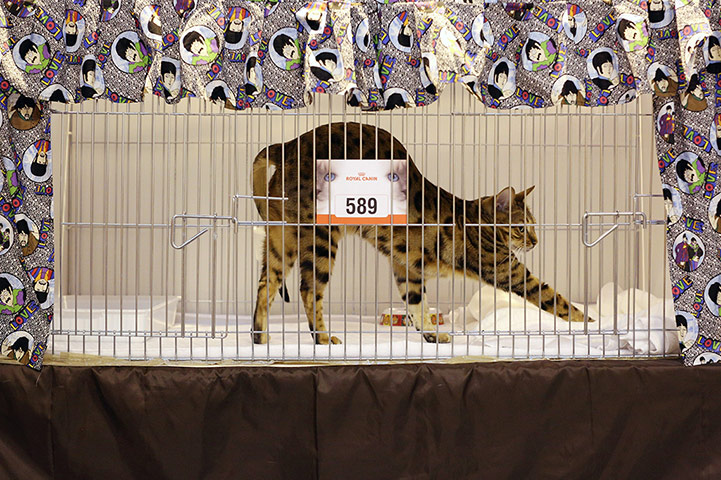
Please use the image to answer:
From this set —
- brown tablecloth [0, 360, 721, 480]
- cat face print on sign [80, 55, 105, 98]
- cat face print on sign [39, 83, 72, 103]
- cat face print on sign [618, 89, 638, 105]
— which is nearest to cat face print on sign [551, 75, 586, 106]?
cat face print on sign [618, 89, 638, 105]

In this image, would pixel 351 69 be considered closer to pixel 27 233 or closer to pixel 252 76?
pixel 252 76

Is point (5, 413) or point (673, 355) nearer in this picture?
point (5, 413)

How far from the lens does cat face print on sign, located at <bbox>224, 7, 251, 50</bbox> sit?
2.08 meters

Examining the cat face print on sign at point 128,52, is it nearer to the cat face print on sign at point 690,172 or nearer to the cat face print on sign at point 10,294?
the cat face print on sign at point 10,294

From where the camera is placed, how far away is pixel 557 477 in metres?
2.12

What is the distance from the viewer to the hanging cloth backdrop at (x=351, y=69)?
2041 mm

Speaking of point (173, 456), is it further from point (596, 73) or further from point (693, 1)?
point (693, 1)

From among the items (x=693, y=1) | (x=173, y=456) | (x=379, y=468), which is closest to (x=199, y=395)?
(x=173, y=456)

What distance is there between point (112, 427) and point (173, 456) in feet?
0.73

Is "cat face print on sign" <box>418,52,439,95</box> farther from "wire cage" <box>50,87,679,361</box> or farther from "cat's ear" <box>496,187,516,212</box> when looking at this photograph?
"cat's ear" <box>496,187,516,212</box>

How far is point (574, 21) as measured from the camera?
2078 millimetres

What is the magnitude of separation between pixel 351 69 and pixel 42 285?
49.1 inches

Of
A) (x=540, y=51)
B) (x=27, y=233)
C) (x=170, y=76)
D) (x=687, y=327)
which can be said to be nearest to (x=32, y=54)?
(x=170, y=76)

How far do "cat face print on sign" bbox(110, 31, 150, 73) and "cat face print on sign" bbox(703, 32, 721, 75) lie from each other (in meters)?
1.81
